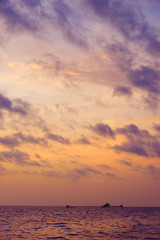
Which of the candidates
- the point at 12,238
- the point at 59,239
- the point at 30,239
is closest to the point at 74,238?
the point at 59,239

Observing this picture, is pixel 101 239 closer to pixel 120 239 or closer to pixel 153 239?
pixel 120 239

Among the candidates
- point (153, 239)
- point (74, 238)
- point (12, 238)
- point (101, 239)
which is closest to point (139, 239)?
point (153, 239)

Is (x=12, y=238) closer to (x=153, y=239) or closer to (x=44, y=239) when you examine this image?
(x=44, y=239)

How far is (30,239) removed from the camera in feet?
167

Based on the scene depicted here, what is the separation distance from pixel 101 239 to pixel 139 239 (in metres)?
6.70

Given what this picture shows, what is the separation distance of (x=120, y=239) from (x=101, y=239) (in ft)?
10.9

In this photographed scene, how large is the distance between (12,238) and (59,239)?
872 centimetres

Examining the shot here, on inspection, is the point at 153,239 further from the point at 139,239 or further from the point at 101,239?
the point at 101,239

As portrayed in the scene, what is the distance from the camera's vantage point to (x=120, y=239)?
165 ft

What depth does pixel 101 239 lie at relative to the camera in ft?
165

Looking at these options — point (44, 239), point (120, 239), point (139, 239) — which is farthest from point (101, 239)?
point (44, 239)

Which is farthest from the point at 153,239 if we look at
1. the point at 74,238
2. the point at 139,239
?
the point at 74,238

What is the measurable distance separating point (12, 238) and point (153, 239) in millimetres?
25220

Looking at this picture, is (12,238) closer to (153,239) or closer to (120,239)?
(120,239)
